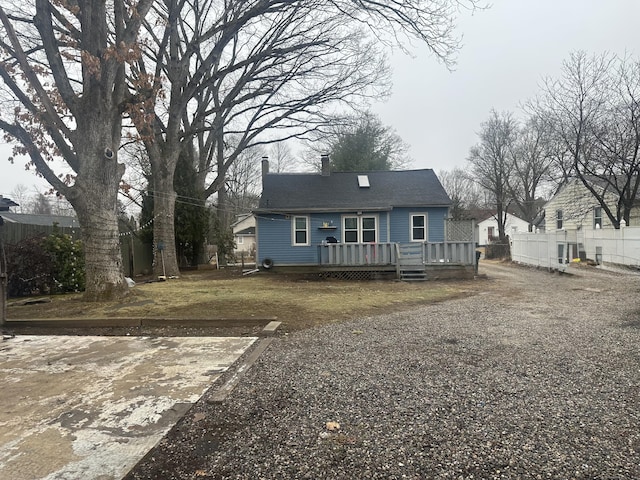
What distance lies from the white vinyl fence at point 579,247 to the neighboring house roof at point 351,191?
4382mm

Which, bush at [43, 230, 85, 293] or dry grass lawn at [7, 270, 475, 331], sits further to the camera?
bush at [43, 230, 85, 293]

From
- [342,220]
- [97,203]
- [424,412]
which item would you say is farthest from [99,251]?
[342,220]

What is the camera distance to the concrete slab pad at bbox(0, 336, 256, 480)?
2.62 metres

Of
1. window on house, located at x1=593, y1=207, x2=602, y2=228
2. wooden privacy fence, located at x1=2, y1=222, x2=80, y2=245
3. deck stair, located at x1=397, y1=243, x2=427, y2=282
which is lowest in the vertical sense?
deck stair, located at x1=397, y1=243, x2=427, y2=282

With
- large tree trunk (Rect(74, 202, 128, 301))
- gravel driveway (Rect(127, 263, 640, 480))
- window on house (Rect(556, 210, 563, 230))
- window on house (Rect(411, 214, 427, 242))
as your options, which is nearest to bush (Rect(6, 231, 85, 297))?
large tree trunk (Rect(74, 202, 128, 301))

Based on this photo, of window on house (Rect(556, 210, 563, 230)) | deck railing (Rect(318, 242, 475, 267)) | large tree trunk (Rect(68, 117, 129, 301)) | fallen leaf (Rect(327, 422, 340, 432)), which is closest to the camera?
fallen leaf (Rect(327, 422, 340, 432))

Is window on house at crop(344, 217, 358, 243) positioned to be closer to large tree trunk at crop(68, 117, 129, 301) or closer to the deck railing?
the deck railing

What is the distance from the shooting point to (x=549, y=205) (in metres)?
28.0

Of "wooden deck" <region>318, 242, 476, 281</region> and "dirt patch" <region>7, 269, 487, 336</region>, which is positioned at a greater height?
"wooden deck" <region>318, 242, 476, 281</region>

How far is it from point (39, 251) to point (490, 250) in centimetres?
2557

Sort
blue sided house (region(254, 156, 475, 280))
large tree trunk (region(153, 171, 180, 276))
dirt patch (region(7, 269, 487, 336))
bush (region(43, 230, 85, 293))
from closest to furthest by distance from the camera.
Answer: dirt patch (region(7, 269, 487, 336)), bush (region(43, 230, 85, 293)), large tree trunk (region(153, 171, 180, 276)), blue sided house (region(254, 156, 475, 280))

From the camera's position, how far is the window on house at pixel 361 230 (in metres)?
17.9

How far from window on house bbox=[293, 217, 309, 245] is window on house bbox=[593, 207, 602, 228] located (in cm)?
1676

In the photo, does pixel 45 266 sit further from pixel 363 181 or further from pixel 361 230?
pixel 363 181
